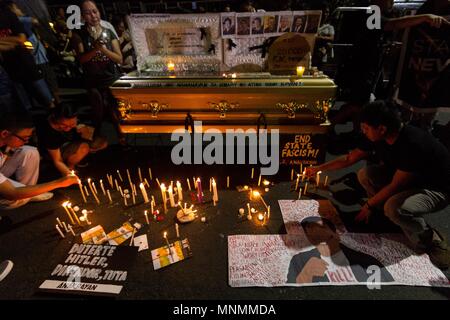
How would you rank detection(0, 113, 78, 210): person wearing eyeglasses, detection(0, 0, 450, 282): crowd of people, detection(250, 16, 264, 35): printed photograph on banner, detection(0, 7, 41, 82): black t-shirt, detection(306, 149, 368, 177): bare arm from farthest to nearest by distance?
detection(0, 7, 41, 82): black t-shirt, detection(250, 16, 264, 35): printed photograph on banner, detection(306, 149, 368, 177): bare arm, detection(0, 113, 78, 210): person wearing eyeglasses, detection(0, 0, 450, 282): crowd of people

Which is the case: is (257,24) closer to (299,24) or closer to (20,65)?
(299,24)

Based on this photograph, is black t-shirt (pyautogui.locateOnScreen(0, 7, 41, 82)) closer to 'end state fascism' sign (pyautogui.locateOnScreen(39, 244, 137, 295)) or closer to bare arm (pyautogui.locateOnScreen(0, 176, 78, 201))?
bare arm (pyautogui.locateOnScreen(0, 176, 78, 201))

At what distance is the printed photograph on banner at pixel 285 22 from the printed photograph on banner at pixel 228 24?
0.69 metres

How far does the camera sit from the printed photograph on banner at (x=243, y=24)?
3855mm

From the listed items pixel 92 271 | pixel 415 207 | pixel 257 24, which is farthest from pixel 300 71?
pixel 92 271

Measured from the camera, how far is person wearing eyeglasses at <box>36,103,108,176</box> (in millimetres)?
3719

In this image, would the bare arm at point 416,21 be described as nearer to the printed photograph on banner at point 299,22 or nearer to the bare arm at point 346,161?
the printed photograph on banner at point 299,22

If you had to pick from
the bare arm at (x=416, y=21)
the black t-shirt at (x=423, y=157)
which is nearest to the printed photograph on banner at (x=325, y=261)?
the black t-shirt at (x=423, y=157)

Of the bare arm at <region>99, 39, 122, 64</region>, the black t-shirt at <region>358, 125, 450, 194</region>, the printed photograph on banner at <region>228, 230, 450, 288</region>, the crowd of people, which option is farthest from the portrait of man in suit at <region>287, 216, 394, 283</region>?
the bare arm at <region>99, 39, 122, 64</region>

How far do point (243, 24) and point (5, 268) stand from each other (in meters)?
4.34

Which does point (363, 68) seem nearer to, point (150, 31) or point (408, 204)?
point (408, 204)

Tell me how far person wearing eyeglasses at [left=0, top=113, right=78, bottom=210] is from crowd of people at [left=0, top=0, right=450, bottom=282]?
0.03ft

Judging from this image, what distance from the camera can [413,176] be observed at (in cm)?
272
